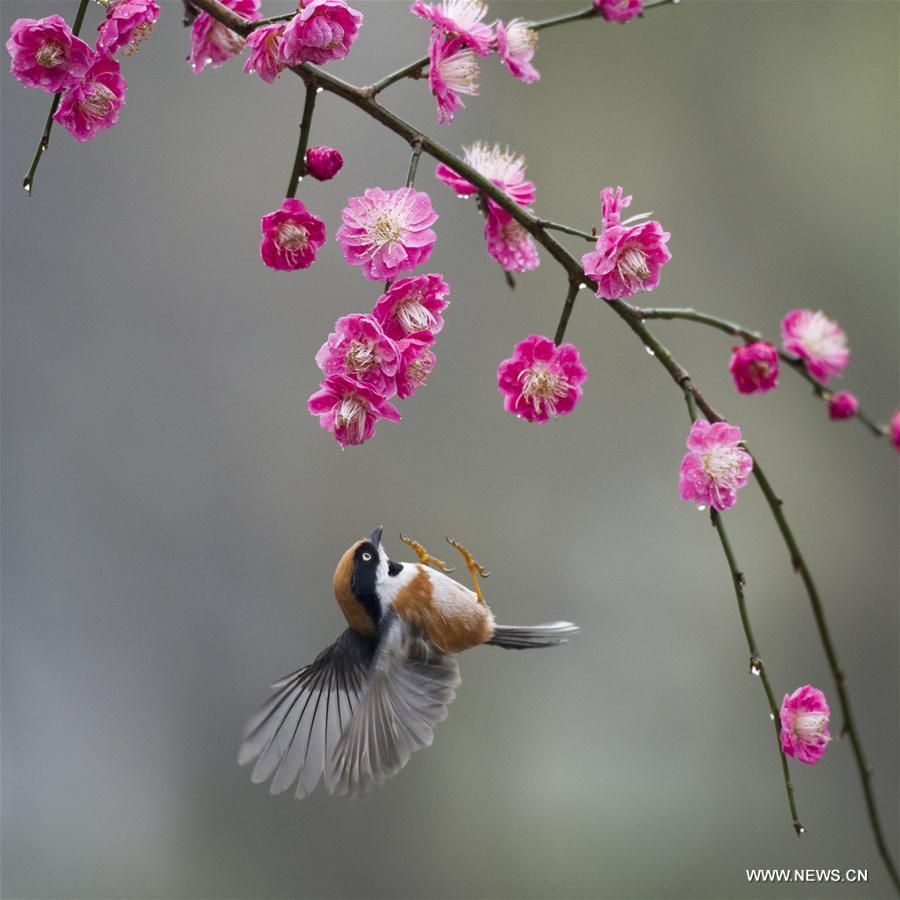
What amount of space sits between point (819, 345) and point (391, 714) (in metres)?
0.61

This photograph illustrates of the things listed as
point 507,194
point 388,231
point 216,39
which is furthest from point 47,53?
point 507,194

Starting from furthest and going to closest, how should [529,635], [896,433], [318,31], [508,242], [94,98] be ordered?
[529,635], [896,433], [508,242], [94,98], [318,31]

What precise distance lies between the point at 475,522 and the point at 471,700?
0.47m

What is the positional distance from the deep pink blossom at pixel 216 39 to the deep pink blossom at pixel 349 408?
1.14ft

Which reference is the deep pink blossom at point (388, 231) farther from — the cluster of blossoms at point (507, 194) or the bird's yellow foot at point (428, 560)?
the bird's yellow foot at point (428, 560)

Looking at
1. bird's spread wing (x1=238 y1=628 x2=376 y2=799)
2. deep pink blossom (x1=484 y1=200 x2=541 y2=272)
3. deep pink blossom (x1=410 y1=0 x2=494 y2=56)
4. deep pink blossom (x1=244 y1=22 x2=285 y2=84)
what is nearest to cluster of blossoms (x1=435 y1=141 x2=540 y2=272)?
deep pink blossom (x1=484 y1=200 x2=541 y2=272)

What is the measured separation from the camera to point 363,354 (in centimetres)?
79

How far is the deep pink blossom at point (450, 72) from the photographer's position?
0.85 metres

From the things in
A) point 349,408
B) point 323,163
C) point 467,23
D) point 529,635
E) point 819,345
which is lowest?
point 529,635

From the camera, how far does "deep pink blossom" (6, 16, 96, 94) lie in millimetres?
814

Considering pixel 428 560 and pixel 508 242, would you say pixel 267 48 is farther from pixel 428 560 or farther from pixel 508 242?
pixel 428 560

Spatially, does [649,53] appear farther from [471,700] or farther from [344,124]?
[471,700]

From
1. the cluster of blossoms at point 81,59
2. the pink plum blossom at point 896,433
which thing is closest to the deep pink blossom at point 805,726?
the pink plum blossom at point 896,433

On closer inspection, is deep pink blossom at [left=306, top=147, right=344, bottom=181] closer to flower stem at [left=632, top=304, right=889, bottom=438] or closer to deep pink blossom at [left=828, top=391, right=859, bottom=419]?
flower stem at [left=632, top=304, right=889, bottom=438]
